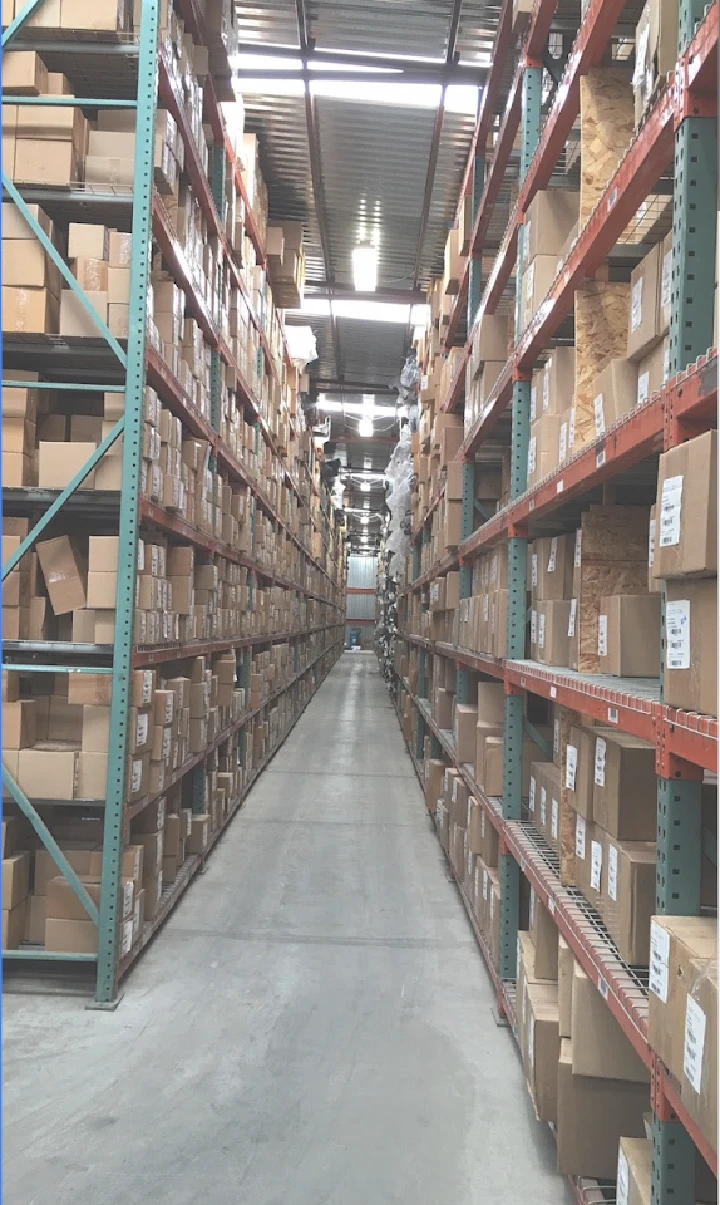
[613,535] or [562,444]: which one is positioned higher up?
[562,444]

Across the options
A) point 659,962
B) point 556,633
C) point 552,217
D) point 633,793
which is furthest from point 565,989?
point 552,217

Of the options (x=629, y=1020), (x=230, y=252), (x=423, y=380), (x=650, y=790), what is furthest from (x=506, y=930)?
(x=423, y=380)

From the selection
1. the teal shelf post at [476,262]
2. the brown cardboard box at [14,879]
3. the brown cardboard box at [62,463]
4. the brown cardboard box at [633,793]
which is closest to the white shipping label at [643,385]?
the brown cardboard box at [633,793]

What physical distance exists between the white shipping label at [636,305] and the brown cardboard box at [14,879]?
3.01 metres

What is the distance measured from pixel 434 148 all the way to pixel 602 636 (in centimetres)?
571

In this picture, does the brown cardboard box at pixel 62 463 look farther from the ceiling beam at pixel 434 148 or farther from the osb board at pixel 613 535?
the ceiling beam at pixel 434 148

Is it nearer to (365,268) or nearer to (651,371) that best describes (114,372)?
(651,371)

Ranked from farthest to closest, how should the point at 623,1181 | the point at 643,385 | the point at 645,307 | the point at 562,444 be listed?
1. the point at 562,444
2. the point at 643,385
3. the point at 645,307
4. the point at 623,1181

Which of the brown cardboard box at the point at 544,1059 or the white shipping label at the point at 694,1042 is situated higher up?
the white shipping label at the point at 694,1042

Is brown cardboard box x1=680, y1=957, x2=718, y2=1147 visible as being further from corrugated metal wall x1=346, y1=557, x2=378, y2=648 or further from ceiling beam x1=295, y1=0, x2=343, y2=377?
corrugated metal wall x1=346, y1=557, x2=378, y2=648

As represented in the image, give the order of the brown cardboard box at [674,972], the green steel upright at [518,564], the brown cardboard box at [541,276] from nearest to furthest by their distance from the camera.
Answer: the brown cardboard box at [674,972] < the brown cardboard box at [541,276] < the green steel upright at [518,564]

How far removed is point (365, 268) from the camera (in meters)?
9.04

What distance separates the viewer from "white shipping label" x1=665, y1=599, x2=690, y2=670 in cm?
157

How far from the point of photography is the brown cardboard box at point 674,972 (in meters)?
1.47
